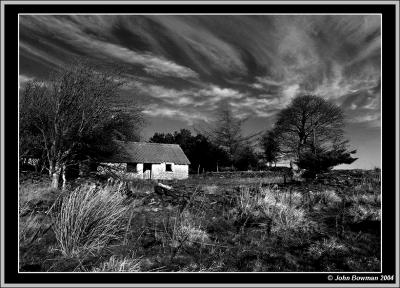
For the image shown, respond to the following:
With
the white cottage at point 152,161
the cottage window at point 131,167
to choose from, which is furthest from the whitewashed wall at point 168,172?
the cottage window at point 131,167

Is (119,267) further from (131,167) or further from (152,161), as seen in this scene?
(152,161)

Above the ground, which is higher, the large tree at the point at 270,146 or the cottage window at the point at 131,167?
the large tree at the point at 270,146

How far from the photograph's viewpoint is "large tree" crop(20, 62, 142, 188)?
51.6ft

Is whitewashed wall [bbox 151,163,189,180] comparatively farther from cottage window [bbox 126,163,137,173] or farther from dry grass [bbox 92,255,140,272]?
dry grass [bbox 92,255,140,272]

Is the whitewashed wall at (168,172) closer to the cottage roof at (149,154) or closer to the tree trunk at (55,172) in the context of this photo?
the cottage roof at (149,154)

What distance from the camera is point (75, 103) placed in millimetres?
16344

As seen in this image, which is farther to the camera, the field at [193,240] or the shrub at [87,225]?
the shrub at [87,225]

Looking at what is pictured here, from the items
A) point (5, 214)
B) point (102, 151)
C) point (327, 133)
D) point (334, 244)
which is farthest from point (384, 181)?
point (327, 133)

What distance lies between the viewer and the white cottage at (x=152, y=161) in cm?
3128

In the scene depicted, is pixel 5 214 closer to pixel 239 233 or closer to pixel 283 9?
pixel 239 233

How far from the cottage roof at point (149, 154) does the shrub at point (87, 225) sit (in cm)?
2602

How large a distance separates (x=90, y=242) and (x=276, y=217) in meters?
3.46

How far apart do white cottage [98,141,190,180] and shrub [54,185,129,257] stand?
2554cm

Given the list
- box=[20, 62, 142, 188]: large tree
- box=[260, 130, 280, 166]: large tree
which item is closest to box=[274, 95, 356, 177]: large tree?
box=[260, 130, 280, 166]: large tree
